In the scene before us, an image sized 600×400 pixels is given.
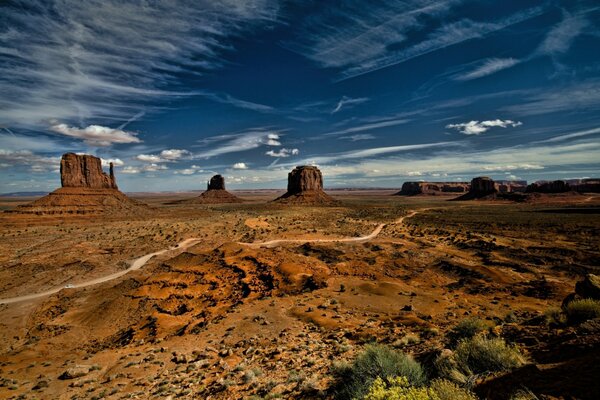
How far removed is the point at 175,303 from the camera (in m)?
18.2

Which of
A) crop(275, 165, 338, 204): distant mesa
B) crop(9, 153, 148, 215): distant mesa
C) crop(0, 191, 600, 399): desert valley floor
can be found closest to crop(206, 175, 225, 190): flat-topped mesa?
crop(275, 165, 338, 204): distant mesa

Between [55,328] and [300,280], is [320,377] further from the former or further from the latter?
[55,328]

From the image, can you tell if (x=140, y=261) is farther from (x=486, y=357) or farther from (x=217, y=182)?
(x=217, y=182)

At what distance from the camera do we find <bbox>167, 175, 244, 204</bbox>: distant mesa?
14775 centimetres

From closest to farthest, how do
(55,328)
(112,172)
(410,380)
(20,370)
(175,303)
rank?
(410,380) < (20,370) < (55,328) < (175,303) < (112,172)

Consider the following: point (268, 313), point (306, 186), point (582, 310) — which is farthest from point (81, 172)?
point (582, 310)

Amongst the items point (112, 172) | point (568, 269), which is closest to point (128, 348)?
point (568, 269)

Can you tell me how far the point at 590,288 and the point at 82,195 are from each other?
9477cm

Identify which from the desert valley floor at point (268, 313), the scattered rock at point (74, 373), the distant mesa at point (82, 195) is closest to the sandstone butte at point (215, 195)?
the distant mesa at point (82, 195)

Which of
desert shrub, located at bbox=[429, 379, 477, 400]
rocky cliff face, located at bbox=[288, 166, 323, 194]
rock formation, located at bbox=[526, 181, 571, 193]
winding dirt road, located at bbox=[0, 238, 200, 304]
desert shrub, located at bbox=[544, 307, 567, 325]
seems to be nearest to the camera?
desert shrub, located at bbox=[429, 379, 477, 400]

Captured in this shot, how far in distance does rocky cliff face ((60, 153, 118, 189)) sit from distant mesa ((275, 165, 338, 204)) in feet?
194

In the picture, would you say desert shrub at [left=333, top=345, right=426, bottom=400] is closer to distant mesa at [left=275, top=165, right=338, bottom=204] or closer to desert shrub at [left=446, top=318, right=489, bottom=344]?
desert shrub at [left=446, top=318, right=489, bottom=344]

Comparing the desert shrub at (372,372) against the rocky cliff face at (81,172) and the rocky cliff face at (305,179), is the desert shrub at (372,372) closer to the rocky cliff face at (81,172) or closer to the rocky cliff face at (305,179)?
the rocky cliff face at (81,172)

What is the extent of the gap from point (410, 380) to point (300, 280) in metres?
13.3
